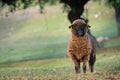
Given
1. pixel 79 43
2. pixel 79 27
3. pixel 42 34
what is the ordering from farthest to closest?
pixel 42 34
pixel 79 43
pixel 79 27

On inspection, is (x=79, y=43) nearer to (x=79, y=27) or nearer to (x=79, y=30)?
(x=79, y=30)

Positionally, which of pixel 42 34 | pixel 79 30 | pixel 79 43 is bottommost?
pixel 42 34

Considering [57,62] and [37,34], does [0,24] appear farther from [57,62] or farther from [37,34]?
[57,62]

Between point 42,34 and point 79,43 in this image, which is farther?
point 42,34

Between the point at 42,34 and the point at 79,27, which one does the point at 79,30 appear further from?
the point at 42,34

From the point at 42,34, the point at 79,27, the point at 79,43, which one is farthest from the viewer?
the point at 42,34

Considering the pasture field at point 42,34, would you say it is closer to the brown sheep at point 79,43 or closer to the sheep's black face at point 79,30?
the brown sheep at point 79,43

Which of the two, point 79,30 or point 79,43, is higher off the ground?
point 79,30

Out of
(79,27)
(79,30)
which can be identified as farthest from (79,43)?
(79,27)

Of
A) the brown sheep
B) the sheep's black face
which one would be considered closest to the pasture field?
the brown sheep

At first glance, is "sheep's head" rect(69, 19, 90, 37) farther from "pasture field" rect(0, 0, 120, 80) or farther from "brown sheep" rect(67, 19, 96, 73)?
"pasture field" rect(0, 0, 120, 80)

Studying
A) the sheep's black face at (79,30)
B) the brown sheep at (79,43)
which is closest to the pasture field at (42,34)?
the brown sheep at (79,43)

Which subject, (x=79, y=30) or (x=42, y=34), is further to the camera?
(x=42, y=34)

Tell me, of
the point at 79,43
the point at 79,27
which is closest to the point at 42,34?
the point at 79,43
